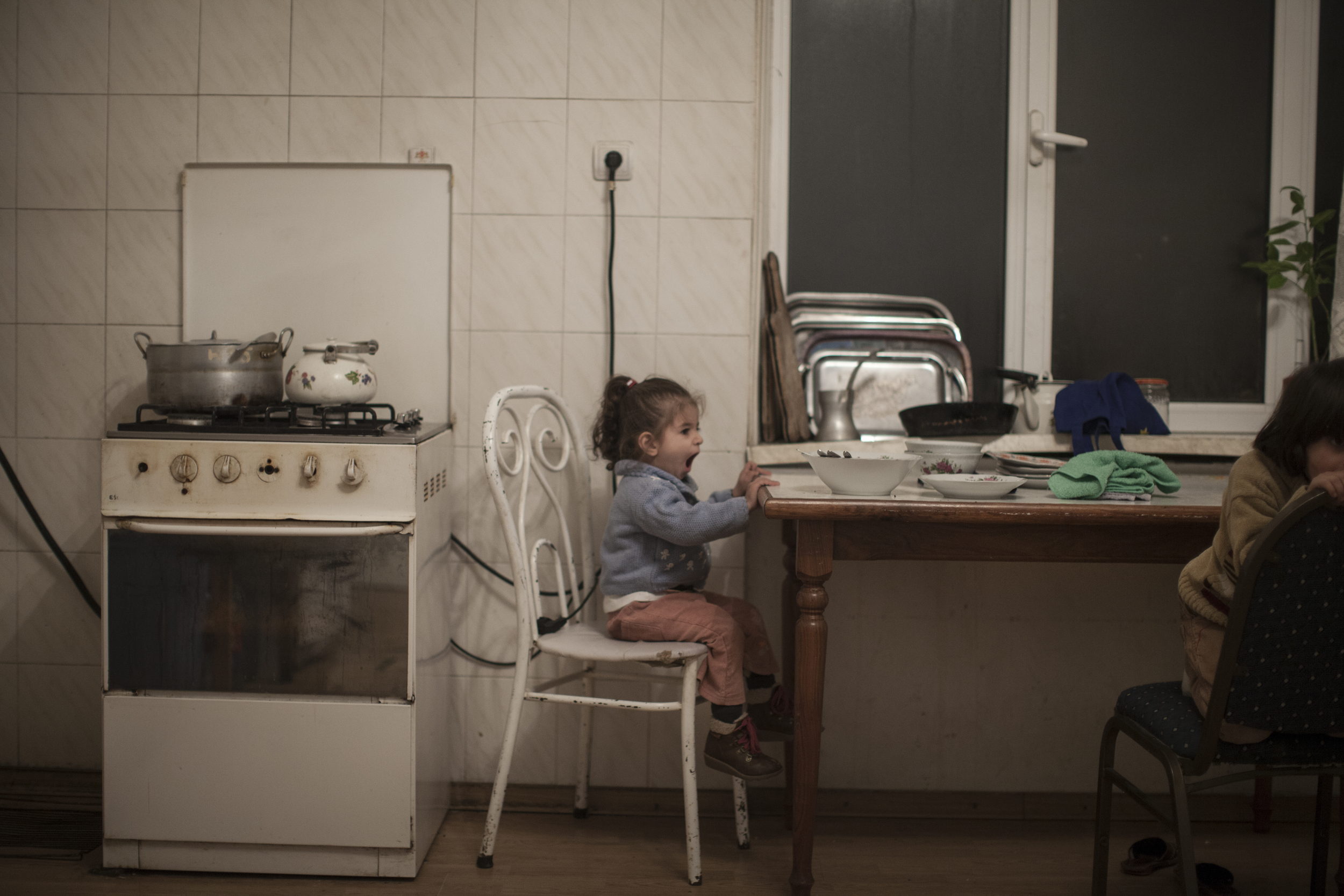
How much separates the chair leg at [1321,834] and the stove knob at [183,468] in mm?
1979

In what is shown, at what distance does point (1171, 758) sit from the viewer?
1.25 m

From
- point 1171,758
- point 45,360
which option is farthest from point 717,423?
point 45,360

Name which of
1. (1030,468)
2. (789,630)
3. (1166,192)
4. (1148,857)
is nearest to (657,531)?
(789,630)

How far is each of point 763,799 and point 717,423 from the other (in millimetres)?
843

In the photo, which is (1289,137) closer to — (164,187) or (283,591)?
(283,591)

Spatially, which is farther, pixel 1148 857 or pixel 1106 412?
pixel 1106 412

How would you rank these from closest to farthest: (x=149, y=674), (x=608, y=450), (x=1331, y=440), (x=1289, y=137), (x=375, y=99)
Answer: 1. (x=1331, y=440)
2. (x=149, y=674)
3. (x=608, y=450)
4. (x=375, y=99)
5. (x=1289, y=137)

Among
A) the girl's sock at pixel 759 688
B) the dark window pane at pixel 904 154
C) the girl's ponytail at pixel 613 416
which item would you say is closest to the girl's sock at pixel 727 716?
the girl's sock at pixel 759 688

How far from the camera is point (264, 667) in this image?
5.30 ft

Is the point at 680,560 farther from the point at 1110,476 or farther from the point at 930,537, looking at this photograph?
the point at 1110,476

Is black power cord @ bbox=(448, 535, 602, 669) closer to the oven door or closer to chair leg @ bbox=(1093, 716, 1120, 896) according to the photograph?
the oven door

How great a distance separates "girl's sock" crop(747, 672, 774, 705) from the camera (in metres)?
1.85

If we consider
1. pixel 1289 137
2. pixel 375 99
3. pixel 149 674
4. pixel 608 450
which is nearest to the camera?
pixel 149 674

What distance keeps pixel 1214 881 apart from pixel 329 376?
1.91m
